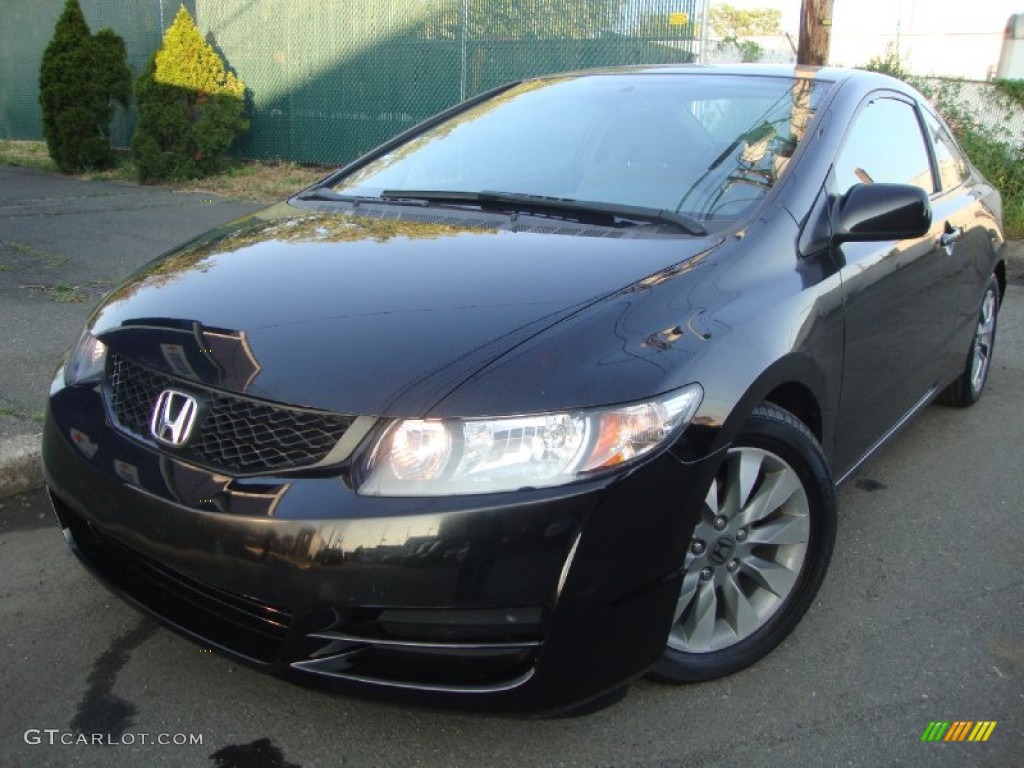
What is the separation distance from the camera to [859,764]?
86.6 inches

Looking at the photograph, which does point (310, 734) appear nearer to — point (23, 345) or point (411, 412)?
point (411, 412)

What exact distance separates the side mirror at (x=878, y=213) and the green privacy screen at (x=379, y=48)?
7616 mm

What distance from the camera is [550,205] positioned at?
2.95m

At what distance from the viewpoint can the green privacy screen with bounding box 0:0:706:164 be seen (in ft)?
33.3

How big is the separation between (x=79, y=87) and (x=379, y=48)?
409cm

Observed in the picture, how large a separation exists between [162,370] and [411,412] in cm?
66

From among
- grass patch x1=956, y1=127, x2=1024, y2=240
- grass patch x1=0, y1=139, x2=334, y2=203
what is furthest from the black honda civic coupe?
grass patch x1=0, y1=139, x2=334, y2=203

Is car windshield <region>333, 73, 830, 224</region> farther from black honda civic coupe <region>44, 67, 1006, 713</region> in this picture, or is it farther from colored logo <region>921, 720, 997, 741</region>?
colored logo <region>921, 720, 997, 741</region>

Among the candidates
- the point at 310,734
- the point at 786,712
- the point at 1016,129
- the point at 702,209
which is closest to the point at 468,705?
the point at 310,734

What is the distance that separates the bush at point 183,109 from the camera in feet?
38.7

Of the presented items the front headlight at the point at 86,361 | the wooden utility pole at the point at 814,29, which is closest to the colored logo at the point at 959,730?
the front headlight at the point at 86,361

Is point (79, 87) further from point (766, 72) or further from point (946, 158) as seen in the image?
point (946, 158)

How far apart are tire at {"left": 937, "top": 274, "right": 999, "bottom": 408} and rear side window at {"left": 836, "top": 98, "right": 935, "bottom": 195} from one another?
965mm

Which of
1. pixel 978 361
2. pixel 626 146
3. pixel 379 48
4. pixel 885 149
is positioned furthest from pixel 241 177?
pixel 885 149
